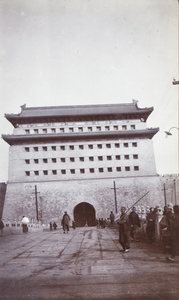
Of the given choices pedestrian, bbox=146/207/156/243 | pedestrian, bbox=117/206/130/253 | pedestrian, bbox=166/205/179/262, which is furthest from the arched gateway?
pedestrian, bbox=166/205/179/262

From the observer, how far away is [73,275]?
5.19 meters

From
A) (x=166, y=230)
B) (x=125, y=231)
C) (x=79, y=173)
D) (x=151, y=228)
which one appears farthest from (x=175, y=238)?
(x=79, y=173)

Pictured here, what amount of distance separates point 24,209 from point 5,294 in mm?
26278

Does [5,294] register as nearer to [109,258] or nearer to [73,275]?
[73,275]

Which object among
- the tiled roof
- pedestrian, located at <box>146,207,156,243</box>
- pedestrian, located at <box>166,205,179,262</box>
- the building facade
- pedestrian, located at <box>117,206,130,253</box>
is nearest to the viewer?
pedestrian, located at <box>166,205,179,262</box>

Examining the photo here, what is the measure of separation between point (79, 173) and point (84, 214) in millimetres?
3949

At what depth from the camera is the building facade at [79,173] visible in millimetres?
30350

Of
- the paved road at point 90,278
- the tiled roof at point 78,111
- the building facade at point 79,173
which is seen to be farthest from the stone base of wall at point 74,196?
the paved road at point 90,278

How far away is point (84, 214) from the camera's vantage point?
105 ft

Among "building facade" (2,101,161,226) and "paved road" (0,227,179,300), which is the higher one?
"building facade" (2,101,161,226)

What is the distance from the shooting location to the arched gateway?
3178cm

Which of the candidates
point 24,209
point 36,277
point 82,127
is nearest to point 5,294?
point 36,277

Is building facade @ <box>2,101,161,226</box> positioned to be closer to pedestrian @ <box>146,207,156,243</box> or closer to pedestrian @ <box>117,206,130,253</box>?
pedestrian @ <box>146,207,156,243</box>

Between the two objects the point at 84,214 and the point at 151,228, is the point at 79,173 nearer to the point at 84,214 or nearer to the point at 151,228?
the point at 84,214
